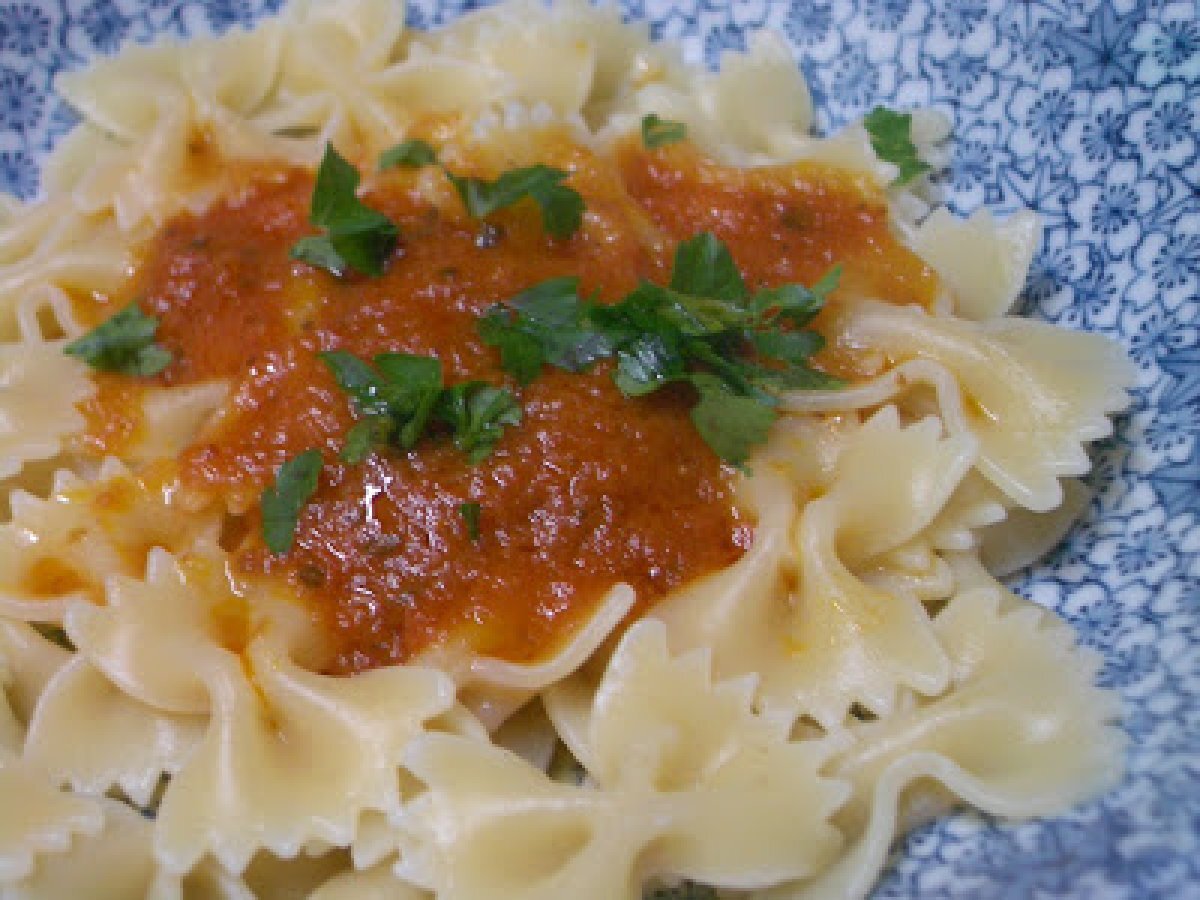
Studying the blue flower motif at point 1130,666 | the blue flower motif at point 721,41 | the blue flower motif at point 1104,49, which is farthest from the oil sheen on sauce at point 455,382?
the blue flower motif at point 1130,666

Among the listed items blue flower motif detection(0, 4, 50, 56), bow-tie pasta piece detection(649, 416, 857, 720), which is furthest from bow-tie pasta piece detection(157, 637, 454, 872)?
blue flower motif detection(0, 4, 50, 56)

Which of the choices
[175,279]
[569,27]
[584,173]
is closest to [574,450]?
[584,173]

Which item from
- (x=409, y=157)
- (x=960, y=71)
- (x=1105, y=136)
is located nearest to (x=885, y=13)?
(x=960, y=71)

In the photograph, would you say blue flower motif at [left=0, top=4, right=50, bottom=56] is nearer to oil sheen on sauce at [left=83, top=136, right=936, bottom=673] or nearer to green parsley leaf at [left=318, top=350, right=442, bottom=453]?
oil sheen on sauce at [left=83, top=136, right=936, bottom=673]

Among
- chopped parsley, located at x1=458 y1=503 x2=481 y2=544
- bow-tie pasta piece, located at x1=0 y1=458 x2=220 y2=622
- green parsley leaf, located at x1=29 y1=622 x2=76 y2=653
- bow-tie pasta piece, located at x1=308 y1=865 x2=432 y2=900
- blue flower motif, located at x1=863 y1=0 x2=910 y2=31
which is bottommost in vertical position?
bow-tie pasta piece, located at x1=308 y1=865 x2=432 y2=900

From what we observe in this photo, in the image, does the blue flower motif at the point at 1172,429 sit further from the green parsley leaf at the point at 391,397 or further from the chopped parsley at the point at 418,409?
the green parsley leaf at the point at 391,397

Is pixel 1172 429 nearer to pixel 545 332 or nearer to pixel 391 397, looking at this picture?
pixel 545 332
